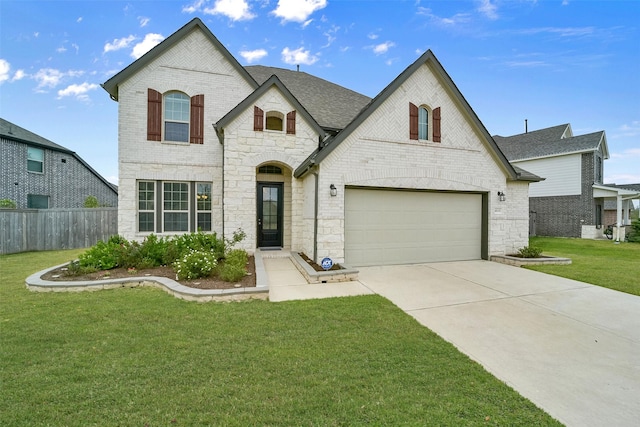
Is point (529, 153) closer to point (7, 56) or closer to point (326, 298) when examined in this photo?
point (326, 298)

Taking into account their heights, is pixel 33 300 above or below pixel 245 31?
below

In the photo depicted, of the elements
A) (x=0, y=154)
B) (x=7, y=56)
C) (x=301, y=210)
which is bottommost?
(x=301, y=210)

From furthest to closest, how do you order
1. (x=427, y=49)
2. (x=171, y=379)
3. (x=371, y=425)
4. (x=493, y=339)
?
(x=427, y=49) < (x=493, y=339) < (x=171, y=379) < (x=371, y=425)

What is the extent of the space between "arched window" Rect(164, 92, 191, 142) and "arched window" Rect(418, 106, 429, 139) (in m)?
8.42

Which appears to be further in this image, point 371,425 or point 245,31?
point 245,31

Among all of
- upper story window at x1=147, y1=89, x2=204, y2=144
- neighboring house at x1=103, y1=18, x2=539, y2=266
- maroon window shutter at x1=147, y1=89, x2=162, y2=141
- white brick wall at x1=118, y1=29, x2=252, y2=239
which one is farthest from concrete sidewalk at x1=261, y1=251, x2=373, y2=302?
maroon window shutter at x1=147, y1=89, x2=162, y2=141

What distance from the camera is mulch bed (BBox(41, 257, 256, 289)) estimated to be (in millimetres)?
5852

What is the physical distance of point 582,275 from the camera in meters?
7.60

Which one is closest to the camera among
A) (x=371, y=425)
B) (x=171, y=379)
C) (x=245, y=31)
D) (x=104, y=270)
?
(x=371, y=425)

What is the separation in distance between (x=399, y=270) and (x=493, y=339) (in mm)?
4207

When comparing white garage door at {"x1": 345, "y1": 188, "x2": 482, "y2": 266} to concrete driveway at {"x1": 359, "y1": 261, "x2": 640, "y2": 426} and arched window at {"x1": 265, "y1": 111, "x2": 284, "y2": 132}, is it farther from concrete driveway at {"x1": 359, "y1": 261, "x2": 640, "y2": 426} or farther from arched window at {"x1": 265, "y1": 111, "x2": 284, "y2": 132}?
arched window at {"x1": 265, "y1": 111, "x2": 284, "y2": 132}

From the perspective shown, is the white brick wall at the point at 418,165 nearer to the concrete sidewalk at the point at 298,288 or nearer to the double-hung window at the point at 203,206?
the concrete sidewalk at the point at 298,288

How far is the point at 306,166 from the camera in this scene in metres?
8.34

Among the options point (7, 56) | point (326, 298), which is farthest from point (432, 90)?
point (7, 56)
